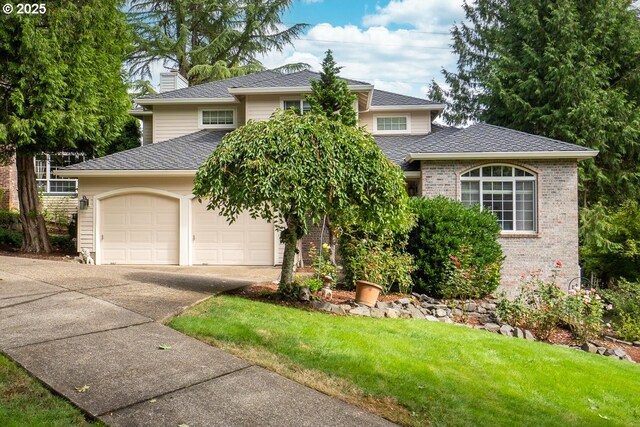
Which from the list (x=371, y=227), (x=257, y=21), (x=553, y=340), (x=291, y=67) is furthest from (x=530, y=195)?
(x=257, y=21)

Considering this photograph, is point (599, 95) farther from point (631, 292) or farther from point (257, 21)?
point (257, 21)

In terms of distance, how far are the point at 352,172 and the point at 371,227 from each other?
118cm

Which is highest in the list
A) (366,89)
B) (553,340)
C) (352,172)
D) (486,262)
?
(366,89)

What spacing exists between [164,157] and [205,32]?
50.7 feet

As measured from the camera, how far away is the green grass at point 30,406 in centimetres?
321

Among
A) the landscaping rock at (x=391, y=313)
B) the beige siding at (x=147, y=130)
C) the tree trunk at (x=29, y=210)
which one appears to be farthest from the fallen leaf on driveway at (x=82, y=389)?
the beige siding at (x=147, y=130)

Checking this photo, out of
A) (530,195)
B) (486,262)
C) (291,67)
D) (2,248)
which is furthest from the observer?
(291,67)

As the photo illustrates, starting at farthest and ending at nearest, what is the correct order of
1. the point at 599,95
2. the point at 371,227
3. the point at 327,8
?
the point at 327,8, the point at 599,95, the point at 371,227

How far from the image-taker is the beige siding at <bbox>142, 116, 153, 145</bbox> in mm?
18969

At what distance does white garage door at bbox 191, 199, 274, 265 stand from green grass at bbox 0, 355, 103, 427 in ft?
30.9

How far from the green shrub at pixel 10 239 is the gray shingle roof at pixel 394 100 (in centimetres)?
1287

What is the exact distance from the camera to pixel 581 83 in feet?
60.9

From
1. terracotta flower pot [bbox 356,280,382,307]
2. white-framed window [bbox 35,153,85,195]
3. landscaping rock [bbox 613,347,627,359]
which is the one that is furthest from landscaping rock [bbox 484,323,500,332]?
white-framed window [bbox 35,153,85,195]

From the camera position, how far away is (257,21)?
1004 inches
